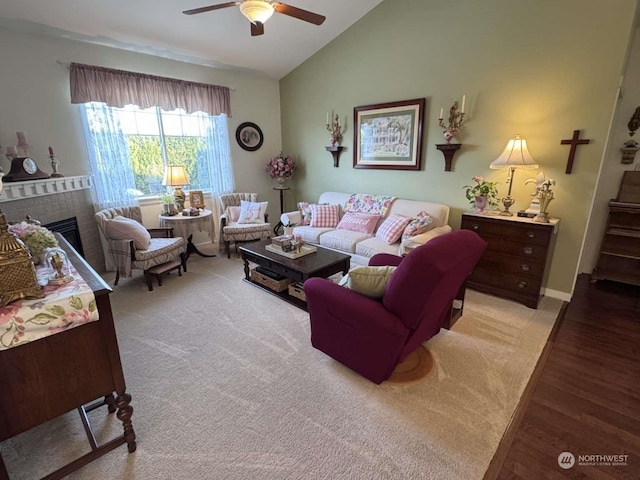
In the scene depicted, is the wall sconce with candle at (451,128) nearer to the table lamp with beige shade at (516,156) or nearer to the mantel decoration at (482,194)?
the mantel decoration at (482,194)

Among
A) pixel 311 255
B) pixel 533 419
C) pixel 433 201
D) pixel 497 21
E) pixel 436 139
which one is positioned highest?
pixel 497 21

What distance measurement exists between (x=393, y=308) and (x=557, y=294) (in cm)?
255

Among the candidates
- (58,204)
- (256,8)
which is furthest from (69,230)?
(256,8)

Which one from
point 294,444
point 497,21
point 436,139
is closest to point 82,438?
point 294,444

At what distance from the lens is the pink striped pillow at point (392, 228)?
3596 millimetres

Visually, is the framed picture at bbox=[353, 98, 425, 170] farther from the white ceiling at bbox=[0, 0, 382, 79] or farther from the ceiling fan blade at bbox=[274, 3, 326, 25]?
the ceiling fan blade at bbox=[274, 3, 326, 25]

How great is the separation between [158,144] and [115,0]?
5.56 ft

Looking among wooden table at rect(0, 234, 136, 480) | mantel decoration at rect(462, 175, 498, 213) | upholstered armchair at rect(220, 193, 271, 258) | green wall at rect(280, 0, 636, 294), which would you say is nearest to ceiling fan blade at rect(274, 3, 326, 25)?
green wall at rect(280, 0, 636, 294)

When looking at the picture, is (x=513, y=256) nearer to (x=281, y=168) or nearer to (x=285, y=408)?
(x=285, y=408)

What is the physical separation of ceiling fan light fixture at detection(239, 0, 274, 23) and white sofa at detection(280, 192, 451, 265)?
2.34 metres

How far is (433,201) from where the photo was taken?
12.9 ft

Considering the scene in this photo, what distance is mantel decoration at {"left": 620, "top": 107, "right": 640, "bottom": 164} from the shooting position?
3.16 m

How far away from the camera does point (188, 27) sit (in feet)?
11.4

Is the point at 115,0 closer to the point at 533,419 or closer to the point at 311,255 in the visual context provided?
the point at 311,255
